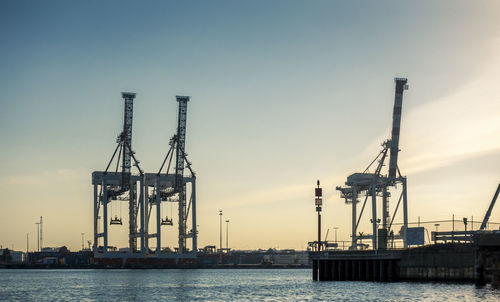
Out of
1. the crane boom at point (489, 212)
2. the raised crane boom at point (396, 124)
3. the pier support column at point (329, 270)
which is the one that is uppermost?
the raised crane boom at point (396, 124)

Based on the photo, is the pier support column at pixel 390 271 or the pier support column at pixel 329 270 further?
the pier support column at pixel 329 270

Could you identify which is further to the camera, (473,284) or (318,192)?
(318,192)

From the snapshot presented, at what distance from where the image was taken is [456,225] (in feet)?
221

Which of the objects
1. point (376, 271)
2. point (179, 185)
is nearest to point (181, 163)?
point (179, 185)

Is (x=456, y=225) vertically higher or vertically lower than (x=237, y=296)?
higher

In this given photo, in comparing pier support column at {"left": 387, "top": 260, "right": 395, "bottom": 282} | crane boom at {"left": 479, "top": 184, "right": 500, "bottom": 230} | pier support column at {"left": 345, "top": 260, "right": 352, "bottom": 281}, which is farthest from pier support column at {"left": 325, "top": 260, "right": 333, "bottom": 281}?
crane boom at {"left": 479, "top": 184, "right": 500, "bottom": 230}

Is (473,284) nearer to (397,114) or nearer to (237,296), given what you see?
(237,296)

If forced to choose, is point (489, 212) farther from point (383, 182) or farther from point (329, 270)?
point (383, 182)

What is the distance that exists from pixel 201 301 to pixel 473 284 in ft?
68.9

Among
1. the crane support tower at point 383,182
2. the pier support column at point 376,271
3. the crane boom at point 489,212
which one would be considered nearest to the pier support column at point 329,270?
the pier support column at point 376,271

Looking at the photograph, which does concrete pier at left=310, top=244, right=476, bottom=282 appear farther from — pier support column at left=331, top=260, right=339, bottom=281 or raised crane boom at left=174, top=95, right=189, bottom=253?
raised crane boom at left=174, top=95, right=189, bottom=253

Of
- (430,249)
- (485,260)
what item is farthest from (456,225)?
(485,260)

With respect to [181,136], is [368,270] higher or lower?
lower

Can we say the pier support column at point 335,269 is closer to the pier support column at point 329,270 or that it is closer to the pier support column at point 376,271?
the pier support column at point 329,270
